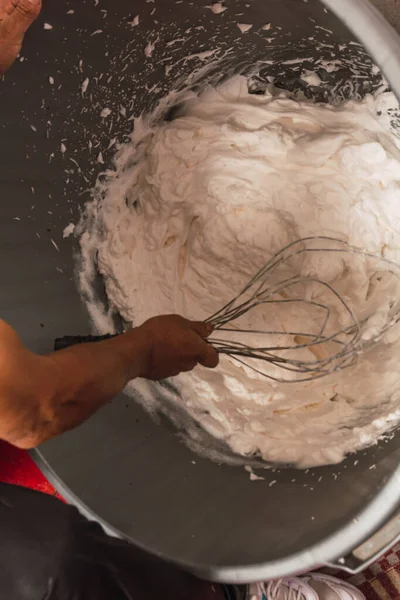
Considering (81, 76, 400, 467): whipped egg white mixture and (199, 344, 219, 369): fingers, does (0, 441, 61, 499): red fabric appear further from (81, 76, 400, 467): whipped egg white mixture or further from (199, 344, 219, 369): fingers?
(199, 344, 219, 369): fingers

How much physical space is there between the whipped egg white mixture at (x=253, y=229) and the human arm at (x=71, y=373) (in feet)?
1.17

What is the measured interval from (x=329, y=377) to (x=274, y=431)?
0.16m

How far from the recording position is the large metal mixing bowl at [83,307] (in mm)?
643

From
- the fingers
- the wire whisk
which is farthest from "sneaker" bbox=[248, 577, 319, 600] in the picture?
the fingers

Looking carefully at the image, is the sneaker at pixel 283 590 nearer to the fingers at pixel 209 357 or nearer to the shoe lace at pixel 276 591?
the shoe lace at pixel 276 591

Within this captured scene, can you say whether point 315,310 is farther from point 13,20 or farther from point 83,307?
point 13,20

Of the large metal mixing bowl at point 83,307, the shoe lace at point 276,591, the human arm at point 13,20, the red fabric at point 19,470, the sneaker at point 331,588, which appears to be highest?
the human arm at point 13,20

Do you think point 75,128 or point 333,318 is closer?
point 75,128

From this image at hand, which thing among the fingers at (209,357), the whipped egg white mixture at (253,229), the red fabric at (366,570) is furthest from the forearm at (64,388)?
the red fabric at (366,570)

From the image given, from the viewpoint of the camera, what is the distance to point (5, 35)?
465mm

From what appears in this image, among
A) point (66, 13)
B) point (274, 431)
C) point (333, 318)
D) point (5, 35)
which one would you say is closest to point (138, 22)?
point (66, 13)

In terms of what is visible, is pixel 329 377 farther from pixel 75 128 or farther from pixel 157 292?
pixel 75 128

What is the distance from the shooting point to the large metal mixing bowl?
64 cm

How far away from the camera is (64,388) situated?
419mm
